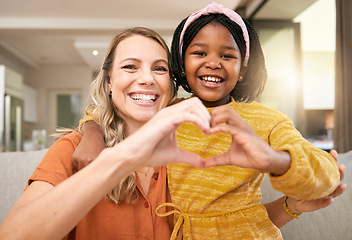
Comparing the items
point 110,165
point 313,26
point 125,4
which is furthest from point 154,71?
point 313,26

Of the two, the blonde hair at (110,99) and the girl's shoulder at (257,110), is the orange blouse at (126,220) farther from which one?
the girl's shoulder at (257,110)

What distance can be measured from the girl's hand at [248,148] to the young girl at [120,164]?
0.15 feet

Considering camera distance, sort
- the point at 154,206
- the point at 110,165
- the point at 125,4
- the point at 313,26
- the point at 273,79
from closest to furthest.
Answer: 1. the point at 110,165
2. the point at 154,206
3. the point at 273,79
4. the point at 125,4
5. the point at 313,26

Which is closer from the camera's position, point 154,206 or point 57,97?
point 154,206

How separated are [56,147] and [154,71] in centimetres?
46

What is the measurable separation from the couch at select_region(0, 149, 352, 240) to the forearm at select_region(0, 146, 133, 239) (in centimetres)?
69

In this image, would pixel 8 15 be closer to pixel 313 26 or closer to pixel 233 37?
pixel 313 26

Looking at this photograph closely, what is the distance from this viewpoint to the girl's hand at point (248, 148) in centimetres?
76

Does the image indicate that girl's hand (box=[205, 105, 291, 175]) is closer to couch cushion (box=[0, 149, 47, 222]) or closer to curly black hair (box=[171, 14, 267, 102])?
curly black hair (box=[171, 14, 267, 102])

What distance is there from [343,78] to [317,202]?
7.58ft

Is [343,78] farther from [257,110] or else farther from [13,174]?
[13,174]

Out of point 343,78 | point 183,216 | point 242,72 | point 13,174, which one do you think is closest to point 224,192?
point 183,216

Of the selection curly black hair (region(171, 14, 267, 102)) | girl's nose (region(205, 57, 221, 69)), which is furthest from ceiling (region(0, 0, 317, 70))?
girl's nose (region(205, 57, 221, 69))

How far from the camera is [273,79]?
466 cm
